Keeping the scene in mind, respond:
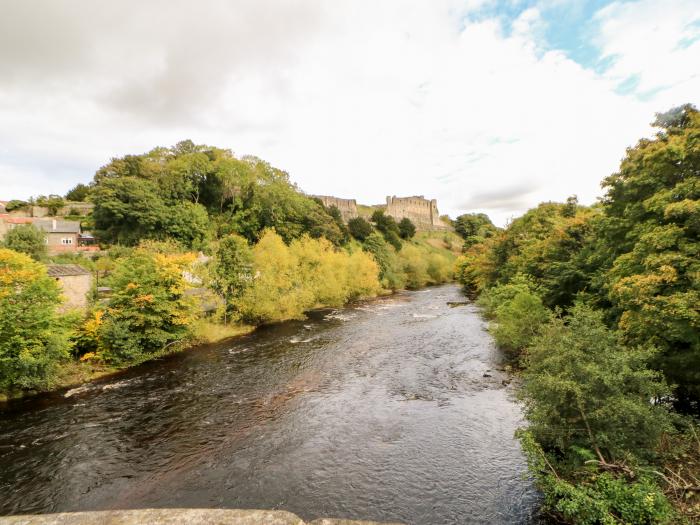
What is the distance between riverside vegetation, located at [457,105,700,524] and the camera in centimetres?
738

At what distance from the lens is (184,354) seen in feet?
79.3

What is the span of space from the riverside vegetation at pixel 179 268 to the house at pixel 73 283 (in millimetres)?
942

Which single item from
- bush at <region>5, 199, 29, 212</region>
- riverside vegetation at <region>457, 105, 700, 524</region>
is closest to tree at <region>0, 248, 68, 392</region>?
riverside vegetation at <region>457, 105, 700, 524</region>

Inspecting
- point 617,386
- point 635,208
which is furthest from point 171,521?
point 635,208

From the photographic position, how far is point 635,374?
8.43 meters

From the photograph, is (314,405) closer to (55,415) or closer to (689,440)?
(55,415)

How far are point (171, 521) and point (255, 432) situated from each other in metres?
8.43

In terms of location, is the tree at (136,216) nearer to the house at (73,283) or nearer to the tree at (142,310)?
the house at (73,283)

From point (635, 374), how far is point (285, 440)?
11.2m

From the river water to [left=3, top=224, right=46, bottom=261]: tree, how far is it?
69.2ft

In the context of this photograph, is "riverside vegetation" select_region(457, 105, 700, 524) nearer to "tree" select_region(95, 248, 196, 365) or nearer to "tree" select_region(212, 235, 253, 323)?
"tree" select_region(95, 248, 196, 365)

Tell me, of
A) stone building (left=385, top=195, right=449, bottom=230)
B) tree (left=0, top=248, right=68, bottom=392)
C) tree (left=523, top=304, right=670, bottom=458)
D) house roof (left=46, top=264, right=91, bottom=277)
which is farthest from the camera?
stone building (left=385, top=195, right=449, bottom=230)

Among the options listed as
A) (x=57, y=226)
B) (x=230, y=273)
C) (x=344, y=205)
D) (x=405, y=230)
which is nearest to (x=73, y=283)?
(x=230, y=273)

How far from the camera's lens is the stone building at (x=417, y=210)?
113m
